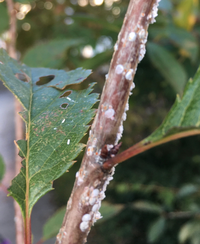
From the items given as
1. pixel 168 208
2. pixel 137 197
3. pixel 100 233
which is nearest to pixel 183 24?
pixel 168 208

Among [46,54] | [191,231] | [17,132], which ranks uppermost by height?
[46,54]

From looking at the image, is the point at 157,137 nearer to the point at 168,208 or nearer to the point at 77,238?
the point at 77,238

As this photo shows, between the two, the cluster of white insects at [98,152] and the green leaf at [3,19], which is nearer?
the cluster of white insects at [98,152]

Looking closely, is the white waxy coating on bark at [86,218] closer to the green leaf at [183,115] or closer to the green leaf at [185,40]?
the green leaf at [183,115]

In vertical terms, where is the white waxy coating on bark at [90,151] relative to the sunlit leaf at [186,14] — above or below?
below

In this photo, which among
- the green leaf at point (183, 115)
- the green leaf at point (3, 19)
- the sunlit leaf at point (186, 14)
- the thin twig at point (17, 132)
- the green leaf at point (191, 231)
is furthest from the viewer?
the green leaf at point (191, 231)

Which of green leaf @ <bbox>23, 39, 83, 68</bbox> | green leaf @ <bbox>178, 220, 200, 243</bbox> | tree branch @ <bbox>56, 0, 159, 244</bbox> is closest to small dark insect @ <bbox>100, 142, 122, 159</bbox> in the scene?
tree branch @ <bbox>56, 0, 159, 244</bbox>

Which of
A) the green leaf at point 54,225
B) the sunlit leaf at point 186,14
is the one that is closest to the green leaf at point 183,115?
the green leaf at point 54,225

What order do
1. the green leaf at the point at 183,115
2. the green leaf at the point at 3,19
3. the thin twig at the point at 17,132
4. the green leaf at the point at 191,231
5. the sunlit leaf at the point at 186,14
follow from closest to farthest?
the green leaf at the point at 183,115 < the thin twig at the point at 17,132 < the green leaf at the point at 3,19 < the sunlit leaf at the point at 186,14 < the green leaf at the point at 191,231

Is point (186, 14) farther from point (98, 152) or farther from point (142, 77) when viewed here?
point (98, 152)

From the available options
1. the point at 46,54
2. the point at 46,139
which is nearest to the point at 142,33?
the point at 46,139
